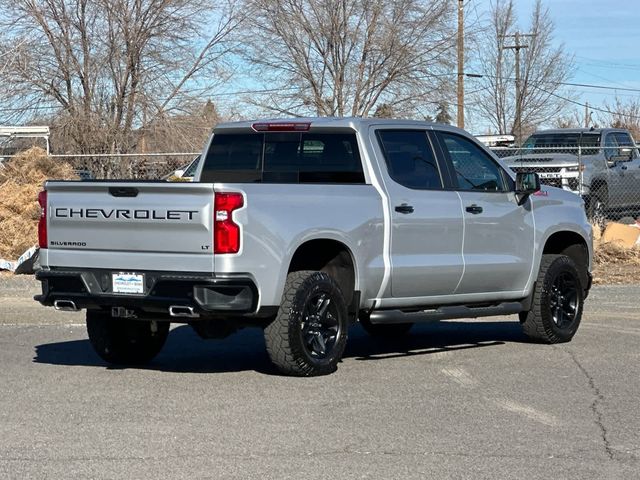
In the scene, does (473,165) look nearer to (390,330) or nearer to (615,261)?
(390,330)

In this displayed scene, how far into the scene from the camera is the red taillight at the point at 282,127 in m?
9.79

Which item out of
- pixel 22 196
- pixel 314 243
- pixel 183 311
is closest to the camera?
pixel 183 311

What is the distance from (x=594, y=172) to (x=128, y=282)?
51.4ft

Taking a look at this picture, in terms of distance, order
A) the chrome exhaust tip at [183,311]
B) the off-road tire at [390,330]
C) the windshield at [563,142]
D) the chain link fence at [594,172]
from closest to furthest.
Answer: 1. the chrome exhaust tip at [183,311]
2. the off-road tire at [390,330]
3. the chain link fence at [594,172]
4. the windshield at [563,142]

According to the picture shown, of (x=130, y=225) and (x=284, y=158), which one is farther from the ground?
(x=284, y=158)

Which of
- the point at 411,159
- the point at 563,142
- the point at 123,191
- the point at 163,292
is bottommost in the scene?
the point at 163,292

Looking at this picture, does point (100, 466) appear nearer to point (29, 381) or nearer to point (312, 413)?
point (312, 413)

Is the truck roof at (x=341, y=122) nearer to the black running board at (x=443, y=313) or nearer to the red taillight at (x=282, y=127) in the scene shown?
the red taillight at (x=282, y=127)

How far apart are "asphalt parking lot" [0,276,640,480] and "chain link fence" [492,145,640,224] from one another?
11.0 metres

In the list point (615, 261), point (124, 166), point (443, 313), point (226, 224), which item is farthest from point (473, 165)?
point (124, 166)

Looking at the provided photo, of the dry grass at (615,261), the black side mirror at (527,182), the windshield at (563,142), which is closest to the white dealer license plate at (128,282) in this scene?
the black side mirror at (527,182)

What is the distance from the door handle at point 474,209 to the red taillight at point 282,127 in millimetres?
1546

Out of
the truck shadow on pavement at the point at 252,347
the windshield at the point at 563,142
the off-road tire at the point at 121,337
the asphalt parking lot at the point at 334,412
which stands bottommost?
the truck shadow on pavement at the point at 252,347

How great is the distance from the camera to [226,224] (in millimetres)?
8188
